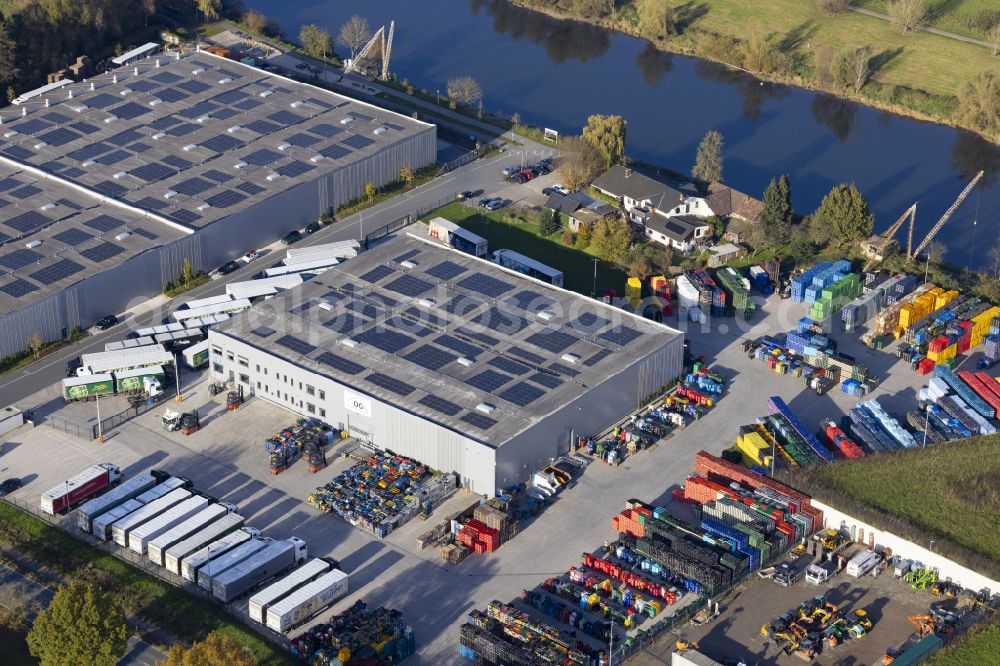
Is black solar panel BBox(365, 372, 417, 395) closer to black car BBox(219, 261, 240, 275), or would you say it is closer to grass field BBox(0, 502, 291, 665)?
grass field BBox(0, 502, 291, 665)

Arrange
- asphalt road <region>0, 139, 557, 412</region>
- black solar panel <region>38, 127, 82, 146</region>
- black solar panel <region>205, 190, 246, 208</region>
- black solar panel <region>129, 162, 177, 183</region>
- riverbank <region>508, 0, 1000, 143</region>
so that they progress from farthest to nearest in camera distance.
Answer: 1. riverbank <region>508, 0, 1000, 143</region>
2. black solar panel <region>38, 127, 82, 146</region>
3. black solar panel <region>129, 162, 177, 183</region>
4. black solar panel <region>205, 190, 246, 208</region>
5. asphalt road <region>0, 139, 557, 412</region>

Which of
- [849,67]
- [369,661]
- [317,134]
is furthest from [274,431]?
[849,67]

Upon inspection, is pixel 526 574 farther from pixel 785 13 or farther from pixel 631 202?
pixel 785 13

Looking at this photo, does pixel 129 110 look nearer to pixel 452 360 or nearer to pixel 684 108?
pixel 452 360

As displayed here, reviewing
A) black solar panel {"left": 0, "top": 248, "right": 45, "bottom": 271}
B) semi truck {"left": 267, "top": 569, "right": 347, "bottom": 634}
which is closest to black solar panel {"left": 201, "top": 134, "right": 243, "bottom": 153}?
black solar panel {"left": 0, "top": 248, "right": 45, "bottom": 271}

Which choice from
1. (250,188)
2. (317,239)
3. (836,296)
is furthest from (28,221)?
(836,296)

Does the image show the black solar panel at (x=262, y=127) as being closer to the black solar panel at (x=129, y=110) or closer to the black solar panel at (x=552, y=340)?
the black solar panel at (x=129, y=110)
